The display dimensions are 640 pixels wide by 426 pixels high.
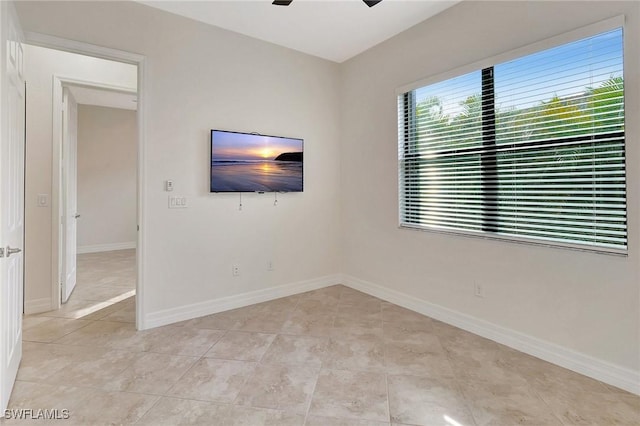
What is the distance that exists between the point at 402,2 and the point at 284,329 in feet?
10.5

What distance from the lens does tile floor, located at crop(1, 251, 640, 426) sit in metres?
1.80

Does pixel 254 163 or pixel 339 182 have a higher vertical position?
pixel 254 163

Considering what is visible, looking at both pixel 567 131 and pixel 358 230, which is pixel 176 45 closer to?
pixel 358 230

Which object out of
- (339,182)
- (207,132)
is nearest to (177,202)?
(207,132)

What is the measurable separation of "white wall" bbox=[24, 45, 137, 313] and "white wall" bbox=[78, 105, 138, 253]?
3.40 m

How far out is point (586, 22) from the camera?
7.16 feet

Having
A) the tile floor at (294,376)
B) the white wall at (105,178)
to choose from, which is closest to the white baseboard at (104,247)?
the white wall at (105,178)

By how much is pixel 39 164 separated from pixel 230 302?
8.17 ft

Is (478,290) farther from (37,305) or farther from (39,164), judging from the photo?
(39,164)

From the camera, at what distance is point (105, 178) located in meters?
6.85

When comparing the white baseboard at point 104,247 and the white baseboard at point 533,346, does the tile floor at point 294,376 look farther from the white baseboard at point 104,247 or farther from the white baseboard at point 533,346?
the white baseboard at point 104,247

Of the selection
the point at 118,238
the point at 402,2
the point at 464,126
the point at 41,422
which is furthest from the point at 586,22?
the point at 118,238

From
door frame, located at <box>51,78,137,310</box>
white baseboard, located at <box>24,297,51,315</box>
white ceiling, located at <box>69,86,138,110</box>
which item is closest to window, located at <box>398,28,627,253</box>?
door frame, located at <box>51,78,137,310</box>

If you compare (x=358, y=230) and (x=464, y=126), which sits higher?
(x=464, y=126)
